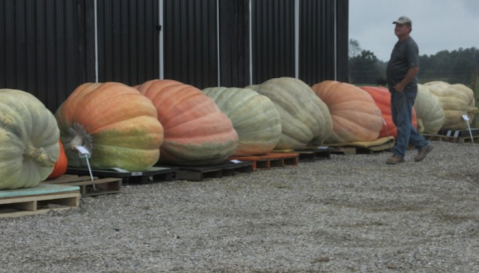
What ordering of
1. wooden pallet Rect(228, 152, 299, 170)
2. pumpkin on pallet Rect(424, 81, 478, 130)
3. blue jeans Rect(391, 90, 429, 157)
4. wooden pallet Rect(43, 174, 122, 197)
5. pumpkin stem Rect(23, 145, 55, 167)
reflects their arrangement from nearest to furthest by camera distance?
pumpkin stem Rect(23, 145, 55, 167)
wooden pallet Rect(43, 174, 122, 197)
wooden pallet Rect(228, 152, 299, 170)
blue jeans Rect(391, 90, 429, 157)
pumpkin on pallet Rect(424, 81, 478, 130)

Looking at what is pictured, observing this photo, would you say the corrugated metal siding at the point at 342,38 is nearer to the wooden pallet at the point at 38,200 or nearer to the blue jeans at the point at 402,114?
the blue jeans at the point at 402,114

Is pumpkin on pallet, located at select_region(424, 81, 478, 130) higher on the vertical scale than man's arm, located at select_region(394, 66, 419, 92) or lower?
lower

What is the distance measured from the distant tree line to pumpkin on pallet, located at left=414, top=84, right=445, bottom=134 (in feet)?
9.83

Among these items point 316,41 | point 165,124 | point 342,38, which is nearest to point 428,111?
point 342,38

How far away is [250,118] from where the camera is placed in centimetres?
1029

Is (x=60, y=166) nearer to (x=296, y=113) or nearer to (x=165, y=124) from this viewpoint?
(x=165, y=124)

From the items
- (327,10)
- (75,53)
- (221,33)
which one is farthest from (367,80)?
(75,53)

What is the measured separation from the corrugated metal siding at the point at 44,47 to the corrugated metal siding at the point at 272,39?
3.81 metres

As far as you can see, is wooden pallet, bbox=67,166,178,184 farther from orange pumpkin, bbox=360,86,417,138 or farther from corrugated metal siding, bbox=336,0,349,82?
corrugated metal siding, bbox=336,0,349,82

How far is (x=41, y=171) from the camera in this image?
714cm

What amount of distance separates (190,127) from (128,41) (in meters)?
2.25

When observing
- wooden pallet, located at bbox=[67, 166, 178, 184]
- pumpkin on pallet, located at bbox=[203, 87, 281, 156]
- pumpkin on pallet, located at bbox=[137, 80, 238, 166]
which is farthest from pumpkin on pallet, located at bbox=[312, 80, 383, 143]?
wooden pallet, located at bbox=[67, 166, 178, 184]

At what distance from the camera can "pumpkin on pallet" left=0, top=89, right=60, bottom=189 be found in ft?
22.2

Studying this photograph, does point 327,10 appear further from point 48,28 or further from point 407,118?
point 48,28
